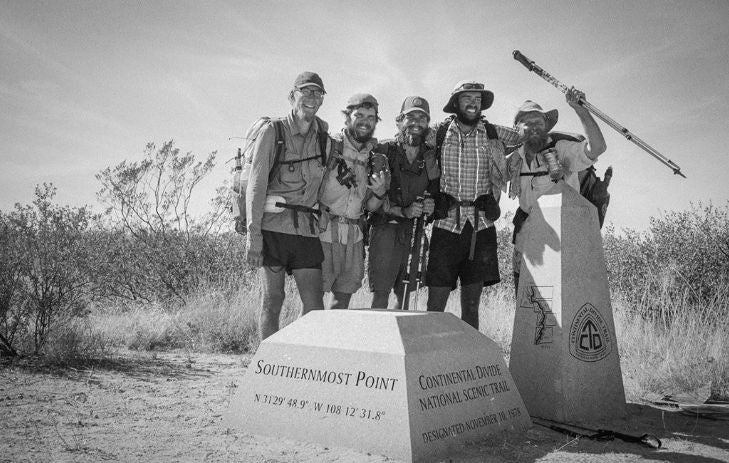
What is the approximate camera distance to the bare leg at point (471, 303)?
17.0 feet

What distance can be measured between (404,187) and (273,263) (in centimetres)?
147

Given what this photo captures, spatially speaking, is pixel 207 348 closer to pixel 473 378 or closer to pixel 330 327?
pixel 330 327

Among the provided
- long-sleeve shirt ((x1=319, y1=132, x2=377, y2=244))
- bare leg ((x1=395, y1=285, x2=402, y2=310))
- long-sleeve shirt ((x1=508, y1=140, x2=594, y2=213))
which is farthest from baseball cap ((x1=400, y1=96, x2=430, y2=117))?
bare leg ((x1=395, y1=285, x2=402, y2=310))

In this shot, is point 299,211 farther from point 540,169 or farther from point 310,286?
point 540,169

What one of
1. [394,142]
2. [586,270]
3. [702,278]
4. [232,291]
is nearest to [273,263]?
[394,142]

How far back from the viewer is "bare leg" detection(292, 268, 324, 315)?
509 centimetres

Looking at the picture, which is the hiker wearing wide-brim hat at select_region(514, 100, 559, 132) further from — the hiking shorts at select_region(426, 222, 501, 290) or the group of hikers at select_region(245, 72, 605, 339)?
the hiking shorts at select_region(426, 222, 501, 290)

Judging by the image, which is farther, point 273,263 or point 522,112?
point 522,112

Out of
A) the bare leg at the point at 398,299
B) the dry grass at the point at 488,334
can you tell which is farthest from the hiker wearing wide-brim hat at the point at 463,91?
the dry grass at the point at 488,334

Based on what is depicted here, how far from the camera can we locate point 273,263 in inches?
197

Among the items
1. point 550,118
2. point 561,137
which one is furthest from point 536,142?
point 550,118

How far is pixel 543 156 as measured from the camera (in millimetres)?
5254

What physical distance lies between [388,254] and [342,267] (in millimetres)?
472

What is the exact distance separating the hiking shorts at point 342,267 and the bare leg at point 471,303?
3.37 feet
